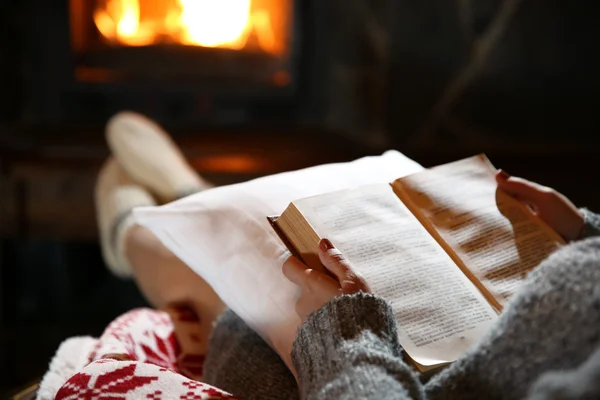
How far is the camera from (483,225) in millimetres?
750

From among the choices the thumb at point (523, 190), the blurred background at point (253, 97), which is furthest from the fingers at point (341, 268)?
the blurred background at point (253, 97)

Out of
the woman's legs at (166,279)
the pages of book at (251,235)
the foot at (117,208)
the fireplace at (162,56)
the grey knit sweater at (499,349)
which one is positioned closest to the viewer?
the grey knit sweater at (499,349)

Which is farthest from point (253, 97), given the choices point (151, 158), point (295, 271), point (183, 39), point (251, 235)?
point (295, 271)

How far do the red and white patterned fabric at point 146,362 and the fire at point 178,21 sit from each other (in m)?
0.94

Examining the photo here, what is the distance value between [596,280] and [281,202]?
0.37 m

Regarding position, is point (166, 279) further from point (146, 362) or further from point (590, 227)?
point (590, 227)

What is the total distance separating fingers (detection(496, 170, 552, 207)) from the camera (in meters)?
0.79

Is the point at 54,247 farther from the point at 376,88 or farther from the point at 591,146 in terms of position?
the point at 591,146

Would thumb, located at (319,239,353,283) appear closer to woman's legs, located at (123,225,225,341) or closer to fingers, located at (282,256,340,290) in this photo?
fingers, located at (282,256,340,290)

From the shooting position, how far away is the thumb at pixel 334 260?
2.04ft

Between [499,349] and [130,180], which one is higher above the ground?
[499,349]

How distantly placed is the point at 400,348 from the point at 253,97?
121 cm

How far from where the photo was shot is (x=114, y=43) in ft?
5.60

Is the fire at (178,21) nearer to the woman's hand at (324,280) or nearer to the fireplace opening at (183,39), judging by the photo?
the fireplace opening at (183,39)
